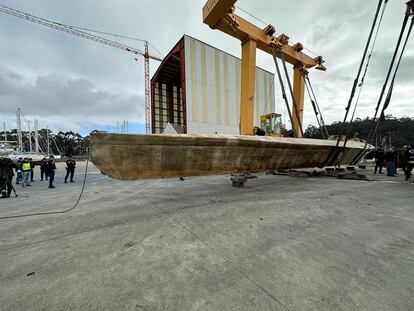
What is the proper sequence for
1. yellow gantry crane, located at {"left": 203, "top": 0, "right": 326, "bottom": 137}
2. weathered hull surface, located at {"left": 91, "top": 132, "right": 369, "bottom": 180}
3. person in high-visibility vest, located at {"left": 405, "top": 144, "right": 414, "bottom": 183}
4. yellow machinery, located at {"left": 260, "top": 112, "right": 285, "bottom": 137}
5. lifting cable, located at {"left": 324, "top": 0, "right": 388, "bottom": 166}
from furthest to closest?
1. yellow machinery, located at {"left": 260, "top": 112, "right": 285, "bottom": 137}
2. person in high-visibility vest, located at {"left": 405, "top": 144, "right": 414, "bottom": 183}
3. yellow gantry crane, located at {"left": 203, "top": 0, "right": 326, "bottom": 137}
4. lifting cable, located at {"left": 324, "top": 0, "right": 388, "bottom": 166}
5. weathered hull surface, located at {"left": 91, "top": 132, "right": 369, "bottom": 180}

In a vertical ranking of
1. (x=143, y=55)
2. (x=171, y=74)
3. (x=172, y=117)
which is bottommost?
(x=172, y=117)

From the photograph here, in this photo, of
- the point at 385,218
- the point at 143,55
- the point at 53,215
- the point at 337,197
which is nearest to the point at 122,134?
the point at 53,215

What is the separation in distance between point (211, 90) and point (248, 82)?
28.5 ft

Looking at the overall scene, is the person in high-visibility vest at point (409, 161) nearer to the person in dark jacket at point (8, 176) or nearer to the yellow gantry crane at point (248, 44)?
the yellow gantry crane at point (248, 44)

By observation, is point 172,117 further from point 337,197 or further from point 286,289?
point 286,289

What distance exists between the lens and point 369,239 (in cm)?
221

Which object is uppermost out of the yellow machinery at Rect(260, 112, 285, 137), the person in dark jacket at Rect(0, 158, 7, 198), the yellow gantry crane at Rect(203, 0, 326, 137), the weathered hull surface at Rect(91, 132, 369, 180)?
the yellow gantry crane at Rect(203, 0, 326, 137)

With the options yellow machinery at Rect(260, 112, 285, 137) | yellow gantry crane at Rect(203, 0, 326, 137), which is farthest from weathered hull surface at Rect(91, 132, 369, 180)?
yellow machinery at Rect(260, 112, 285, 137)

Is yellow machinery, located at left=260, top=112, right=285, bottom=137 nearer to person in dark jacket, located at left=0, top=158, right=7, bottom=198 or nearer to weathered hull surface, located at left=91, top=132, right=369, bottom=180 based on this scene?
weathered hull surface, located at left=91, top=132, right=369, bottom=180

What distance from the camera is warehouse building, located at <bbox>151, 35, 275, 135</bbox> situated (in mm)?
13820

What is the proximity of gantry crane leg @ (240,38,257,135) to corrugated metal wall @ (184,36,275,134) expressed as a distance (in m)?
6.79

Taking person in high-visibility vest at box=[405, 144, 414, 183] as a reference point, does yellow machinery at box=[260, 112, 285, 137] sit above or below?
above

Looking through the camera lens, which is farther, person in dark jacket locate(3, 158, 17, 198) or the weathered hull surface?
person in dark jacket locate(3, 158, 17, 198)

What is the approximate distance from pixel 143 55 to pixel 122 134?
52.1m
